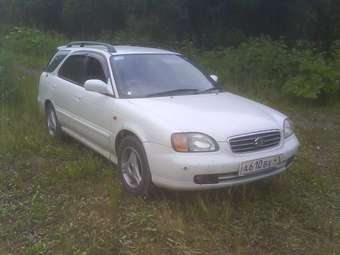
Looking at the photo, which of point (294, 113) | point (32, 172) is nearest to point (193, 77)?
point (32, 172)

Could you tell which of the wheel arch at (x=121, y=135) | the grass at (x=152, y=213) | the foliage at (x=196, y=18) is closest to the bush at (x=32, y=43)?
the foliage at (x=196, y=18)

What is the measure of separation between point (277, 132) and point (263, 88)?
609 cm

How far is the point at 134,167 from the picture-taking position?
5.03 m

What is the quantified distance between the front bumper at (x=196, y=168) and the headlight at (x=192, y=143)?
0.05 meters

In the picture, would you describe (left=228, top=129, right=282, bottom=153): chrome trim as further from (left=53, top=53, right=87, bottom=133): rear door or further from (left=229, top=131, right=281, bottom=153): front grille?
(left=53, top=53, right=87, bottom=133): rear door

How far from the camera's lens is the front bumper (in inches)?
173

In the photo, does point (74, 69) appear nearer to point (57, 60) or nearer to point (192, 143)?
point (57, 60)

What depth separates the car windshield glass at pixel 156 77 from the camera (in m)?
5.50

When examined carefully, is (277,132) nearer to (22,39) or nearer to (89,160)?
(89,160)

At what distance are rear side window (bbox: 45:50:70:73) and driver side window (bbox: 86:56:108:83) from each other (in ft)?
3.44

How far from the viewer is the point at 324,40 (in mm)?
15969

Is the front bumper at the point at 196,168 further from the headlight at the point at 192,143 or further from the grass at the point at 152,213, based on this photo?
the grass at the point at 152,213

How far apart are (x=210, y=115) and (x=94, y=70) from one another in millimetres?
1948

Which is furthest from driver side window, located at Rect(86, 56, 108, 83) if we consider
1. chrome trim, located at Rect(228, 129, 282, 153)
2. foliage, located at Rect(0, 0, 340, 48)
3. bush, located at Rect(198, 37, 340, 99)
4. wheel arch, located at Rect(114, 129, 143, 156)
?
foliage, located at Rect(0, 0, 340, 48)
